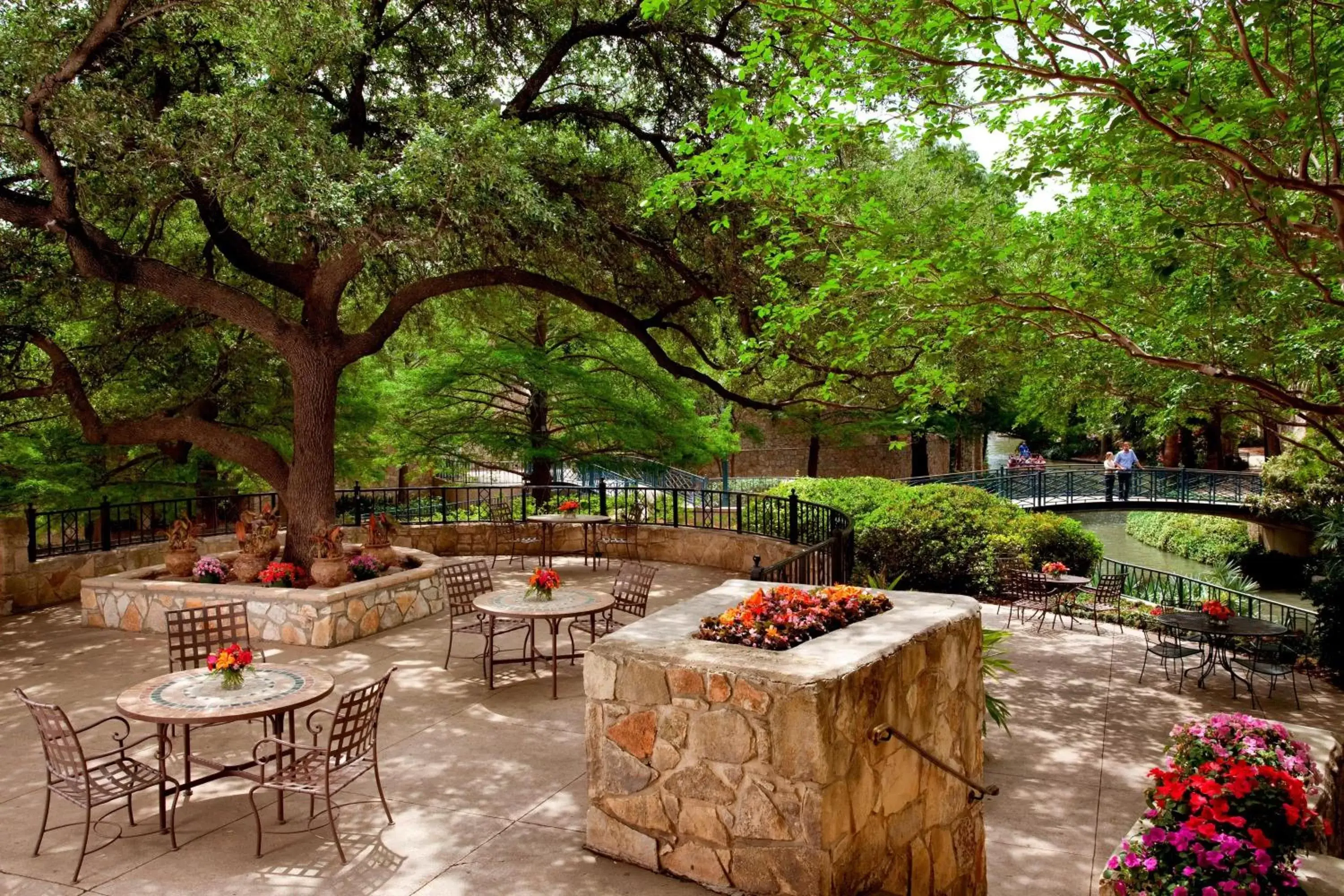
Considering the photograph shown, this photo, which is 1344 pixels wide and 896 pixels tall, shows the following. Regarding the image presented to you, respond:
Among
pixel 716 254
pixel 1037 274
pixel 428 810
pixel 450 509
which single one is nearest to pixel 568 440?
pixel 450 509

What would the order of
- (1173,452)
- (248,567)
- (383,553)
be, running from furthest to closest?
(1173,452) → (383,553) → (248,567)

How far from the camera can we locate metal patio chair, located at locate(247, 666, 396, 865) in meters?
4.77

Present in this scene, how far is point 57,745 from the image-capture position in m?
4.70

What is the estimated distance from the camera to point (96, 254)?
9.99 metres

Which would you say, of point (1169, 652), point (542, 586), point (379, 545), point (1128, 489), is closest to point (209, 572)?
point (379, 545)

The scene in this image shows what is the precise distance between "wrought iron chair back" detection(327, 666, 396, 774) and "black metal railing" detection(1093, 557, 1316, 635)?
10.9 meters

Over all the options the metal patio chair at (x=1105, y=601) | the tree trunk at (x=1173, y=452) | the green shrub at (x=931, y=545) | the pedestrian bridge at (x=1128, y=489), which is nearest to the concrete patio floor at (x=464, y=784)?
the metal patio chair at (x=1105, y=601)

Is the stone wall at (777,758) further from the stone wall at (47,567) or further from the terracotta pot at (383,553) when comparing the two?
the stone wall at (47,567)

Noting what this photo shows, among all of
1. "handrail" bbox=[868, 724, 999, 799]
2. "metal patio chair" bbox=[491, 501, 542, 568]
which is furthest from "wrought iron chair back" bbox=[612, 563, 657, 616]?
"metal patio chair" bbox=[491, 501, 542, 568]

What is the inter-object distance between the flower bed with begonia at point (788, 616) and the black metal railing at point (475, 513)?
312cm

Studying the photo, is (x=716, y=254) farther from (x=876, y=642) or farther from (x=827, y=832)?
(x=827, y=832)

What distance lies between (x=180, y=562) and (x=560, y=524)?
6216mm

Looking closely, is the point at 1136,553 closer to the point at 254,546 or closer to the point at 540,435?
the point at 540,435

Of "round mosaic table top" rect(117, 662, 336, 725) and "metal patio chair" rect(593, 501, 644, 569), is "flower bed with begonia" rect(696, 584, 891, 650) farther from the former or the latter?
"metal patio chair" rect(593, 501, 644, 569)
